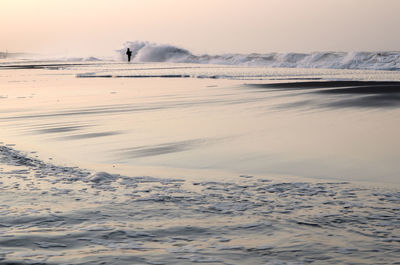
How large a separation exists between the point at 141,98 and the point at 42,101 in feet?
8.37

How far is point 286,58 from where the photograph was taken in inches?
1740

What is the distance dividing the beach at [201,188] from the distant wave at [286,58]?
2454 centimetres

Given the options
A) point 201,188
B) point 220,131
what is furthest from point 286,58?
point 201,188

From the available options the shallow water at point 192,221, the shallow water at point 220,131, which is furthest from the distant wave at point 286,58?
the shallow water at point 192,221

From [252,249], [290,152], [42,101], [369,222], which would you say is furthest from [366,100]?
[252,249]

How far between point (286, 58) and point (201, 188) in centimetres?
4064

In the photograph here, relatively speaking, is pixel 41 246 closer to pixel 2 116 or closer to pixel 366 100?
pixel 2 116

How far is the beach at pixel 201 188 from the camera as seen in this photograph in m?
3.30

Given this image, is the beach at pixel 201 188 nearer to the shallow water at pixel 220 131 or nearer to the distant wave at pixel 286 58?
the shallow water at pixel 220 131

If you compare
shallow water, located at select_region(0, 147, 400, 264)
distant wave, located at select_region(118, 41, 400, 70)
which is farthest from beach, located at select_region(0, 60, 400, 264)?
distant wave, located at select_region(118, 41, 400, 70)

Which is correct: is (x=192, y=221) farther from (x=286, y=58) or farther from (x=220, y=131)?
(x=286, y=58)

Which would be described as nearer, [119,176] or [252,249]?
[252,249]

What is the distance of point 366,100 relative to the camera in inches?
493

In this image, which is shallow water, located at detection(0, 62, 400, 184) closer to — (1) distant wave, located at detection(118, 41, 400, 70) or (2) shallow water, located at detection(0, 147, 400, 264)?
(2) shallow water, located at detection(0, 147, 400, 264)
